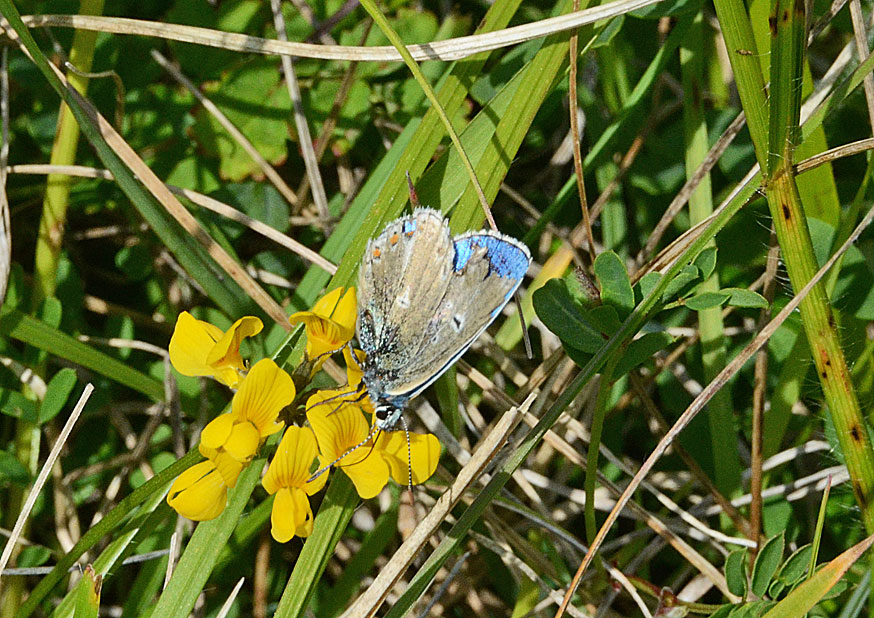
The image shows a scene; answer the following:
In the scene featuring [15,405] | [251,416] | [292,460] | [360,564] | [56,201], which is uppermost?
[56,201]

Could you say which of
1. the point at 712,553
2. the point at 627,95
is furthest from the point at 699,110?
the point at 712,553

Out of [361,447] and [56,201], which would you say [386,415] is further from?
[56,201]

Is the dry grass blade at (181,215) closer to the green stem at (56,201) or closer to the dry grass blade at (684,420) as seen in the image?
the green stem at (56,201)

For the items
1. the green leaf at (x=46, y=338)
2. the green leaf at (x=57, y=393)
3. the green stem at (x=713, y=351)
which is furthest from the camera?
the green stem at (x=713, y=351)

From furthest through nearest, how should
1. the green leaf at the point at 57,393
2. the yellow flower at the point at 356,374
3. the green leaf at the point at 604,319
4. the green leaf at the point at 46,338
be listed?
1. the green leaf at the point at 57,393
2. the green leaf at the point at 46,338
3. the green leaf at the point at 604,319
4. the yellow flower at the point at 356,374

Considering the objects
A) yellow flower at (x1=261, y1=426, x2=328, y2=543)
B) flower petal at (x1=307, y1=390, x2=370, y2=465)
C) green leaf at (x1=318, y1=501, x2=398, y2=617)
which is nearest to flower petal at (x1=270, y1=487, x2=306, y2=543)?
yellow flower at (x1=261, y1=426, x2=328, y2=543)

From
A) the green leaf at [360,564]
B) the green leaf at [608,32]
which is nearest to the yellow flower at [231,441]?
the green leaf at [360,564]

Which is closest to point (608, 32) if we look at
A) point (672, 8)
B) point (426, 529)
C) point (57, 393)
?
point (672, 8)
